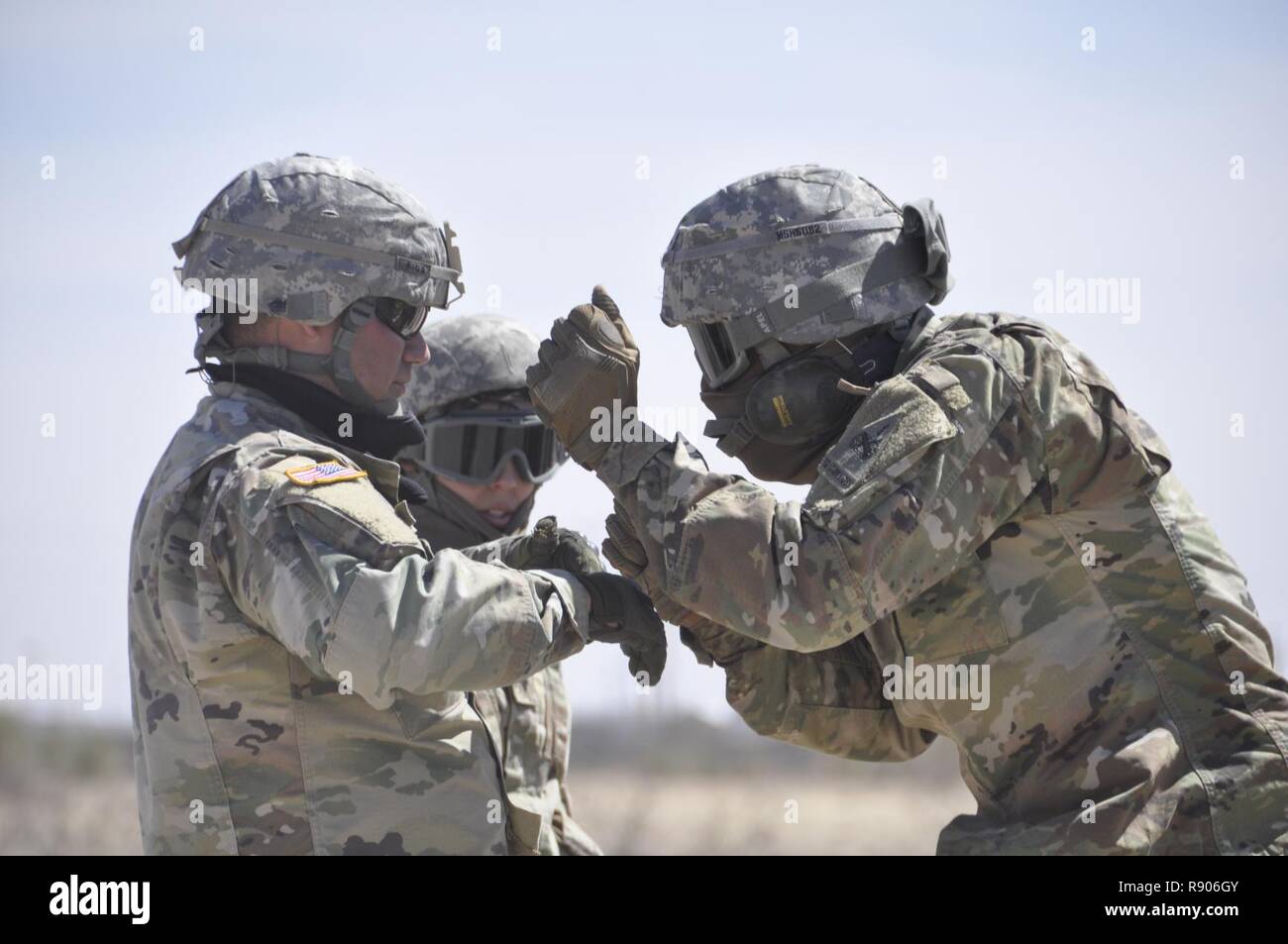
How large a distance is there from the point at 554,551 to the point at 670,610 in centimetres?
56

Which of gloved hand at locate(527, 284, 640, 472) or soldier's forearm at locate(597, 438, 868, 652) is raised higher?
gloved hand at locate(527, 284, 640, 472)

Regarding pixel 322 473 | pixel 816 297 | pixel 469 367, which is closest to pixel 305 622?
pixel 322 473

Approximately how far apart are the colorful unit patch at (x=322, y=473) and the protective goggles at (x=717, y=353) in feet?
4.87

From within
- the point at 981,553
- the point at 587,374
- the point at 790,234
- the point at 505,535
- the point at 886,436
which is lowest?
the point at 505,535

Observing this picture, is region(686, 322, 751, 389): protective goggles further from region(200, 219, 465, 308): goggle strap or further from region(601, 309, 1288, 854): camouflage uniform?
region(200, 219, 465, 308): goggle strap

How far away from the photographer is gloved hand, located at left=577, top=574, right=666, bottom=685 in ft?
19.2

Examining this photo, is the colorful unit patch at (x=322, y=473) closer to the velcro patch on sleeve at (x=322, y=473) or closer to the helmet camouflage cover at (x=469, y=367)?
the velcro patch on sleeve at (x=322, y=473)

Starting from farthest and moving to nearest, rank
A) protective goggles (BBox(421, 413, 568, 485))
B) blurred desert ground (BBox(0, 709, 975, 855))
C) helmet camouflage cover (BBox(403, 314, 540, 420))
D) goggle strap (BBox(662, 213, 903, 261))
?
blurred desert ground (BBox(0, 709, 975, 855))
helmet camouflage cover (BBox(403, 314, 540, 420))
protective goggles (BBox(421, 413, 568, 485))
goggle strap (BBox(662, 213, 903, 261))

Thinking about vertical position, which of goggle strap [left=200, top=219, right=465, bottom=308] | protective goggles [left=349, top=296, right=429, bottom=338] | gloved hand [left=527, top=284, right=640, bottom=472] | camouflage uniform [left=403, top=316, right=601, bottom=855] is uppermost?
goggle strap [left=200, top=219, right=465, bottom=308]

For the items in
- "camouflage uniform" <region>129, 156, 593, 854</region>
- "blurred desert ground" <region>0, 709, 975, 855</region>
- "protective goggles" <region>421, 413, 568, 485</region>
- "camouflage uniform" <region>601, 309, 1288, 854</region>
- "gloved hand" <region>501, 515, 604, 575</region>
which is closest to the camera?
"camouflage uniform" <region>129, 156, 593, 854</region>

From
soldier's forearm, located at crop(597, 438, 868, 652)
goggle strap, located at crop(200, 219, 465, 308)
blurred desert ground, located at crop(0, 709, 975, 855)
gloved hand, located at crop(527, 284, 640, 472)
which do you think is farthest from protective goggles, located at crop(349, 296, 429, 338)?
blurred desert ground, located at crop(0, 709, 975, 855)

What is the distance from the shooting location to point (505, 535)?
7895mm

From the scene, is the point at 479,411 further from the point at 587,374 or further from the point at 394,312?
the point at 587,374
